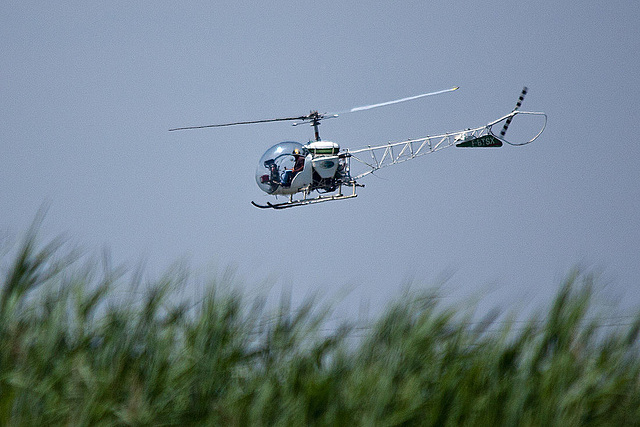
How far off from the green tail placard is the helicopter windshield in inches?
180

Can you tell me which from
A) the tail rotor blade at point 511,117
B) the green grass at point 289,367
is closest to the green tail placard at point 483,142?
the tail rotor blade at point 511,117

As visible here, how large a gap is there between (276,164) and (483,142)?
5.74 m

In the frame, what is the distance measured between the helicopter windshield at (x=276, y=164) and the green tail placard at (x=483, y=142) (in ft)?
15.0

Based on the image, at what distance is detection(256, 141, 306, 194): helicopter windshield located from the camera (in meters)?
24.6

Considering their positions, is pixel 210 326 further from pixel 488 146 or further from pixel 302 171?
pixel 488 146

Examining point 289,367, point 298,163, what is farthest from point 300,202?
point 289,367

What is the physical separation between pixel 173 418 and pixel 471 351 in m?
3.16

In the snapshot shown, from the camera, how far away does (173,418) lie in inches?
355

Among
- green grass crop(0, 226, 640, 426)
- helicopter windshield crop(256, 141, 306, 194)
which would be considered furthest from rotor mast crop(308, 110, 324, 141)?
green grass crop(0, 226, 640, 426)

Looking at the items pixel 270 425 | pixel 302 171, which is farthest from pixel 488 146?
pixel 270 425

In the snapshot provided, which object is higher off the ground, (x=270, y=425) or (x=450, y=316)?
(x=450, y=316)

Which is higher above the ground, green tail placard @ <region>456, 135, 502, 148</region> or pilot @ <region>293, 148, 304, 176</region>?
green tail placard @ <region>456, 135, 502, 148</region>

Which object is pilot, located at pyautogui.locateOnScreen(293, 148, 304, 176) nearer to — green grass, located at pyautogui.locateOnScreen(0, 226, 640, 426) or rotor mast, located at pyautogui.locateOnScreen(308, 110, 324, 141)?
rotor mast, located at pyautogui.locateOnScreen(308, 110, 324, 141)

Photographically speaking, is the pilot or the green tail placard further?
the green tail placard
